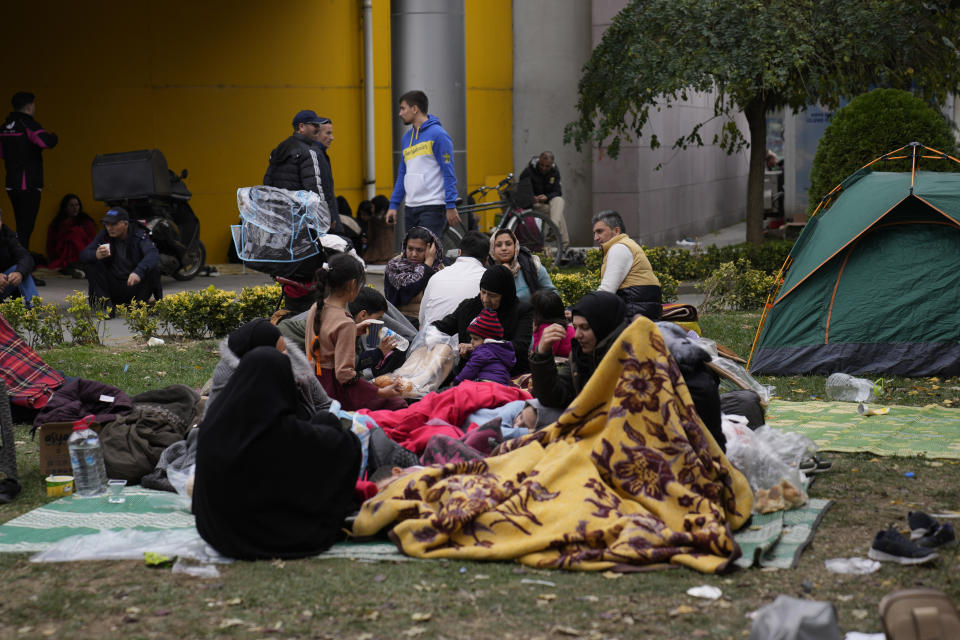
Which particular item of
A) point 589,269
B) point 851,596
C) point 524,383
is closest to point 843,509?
point 851,596

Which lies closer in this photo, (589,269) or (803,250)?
(803,250)

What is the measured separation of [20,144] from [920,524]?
10838 mm

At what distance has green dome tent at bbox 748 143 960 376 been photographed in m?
8.41

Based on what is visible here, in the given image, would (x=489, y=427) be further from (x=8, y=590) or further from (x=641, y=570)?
(x=8, y=590)

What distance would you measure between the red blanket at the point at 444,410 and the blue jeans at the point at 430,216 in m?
4.37

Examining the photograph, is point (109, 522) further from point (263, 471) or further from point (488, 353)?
point (488, 353)

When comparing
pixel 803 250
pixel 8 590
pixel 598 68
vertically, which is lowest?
pixel 8 590

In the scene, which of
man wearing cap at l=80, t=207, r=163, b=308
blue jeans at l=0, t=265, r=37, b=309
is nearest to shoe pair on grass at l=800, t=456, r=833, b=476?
man wearing cap at l=80, t=207, r=163, b=308

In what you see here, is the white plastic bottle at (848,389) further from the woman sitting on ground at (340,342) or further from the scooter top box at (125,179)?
the scooter top box at (125,179)

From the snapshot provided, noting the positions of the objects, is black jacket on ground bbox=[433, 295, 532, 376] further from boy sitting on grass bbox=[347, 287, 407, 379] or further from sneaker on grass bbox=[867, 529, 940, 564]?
sneaker on grass bbox=[867, 529, 940, 564]

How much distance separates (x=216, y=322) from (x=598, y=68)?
288 inches

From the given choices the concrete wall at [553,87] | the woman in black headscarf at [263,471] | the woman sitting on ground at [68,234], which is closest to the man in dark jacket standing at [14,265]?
the woman sitting on ground at [68,234]

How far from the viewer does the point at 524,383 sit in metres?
6.79

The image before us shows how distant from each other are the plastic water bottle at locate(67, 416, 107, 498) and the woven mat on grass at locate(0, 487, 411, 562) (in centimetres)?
8
